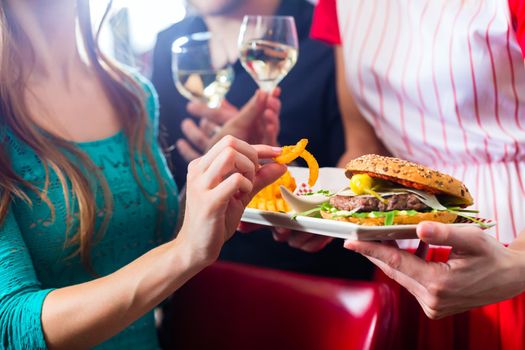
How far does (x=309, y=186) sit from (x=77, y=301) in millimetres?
410

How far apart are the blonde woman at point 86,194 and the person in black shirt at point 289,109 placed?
14.3 inches

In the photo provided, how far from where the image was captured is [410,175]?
2.84 feet

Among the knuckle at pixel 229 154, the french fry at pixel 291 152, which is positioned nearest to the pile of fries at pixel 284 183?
the french fry at pixel 291 152

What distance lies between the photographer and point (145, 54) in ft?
7.77

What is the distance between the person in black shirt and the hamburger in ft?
2.76

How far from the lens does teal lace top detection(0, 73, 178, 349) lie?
976 mm

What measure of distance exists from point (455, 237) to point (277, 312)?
500 millimetres

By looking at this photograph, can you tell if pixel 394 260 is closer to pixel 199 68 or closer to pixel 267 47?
pixel 267 47

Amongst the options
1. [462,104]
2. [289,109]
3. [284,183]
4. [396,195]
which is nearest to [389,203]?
[396,195]

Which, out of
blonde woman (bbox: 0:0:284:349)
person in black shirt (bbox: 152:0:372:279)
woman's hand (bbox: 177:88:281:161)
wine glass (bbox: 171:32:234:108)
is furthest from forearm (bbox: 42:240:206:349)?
person in black shirt (bbox: 152:0:372:279)

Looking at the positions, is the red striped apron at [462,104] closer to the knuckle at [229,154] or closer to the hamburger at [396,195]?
the hamburger at [396,195]

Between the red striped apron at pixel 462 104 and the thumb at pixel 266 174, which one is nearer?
the thumb at pixel 266 174

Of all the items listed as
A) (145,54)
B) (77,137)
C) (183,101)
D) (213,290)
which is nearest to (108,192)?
(77,137)

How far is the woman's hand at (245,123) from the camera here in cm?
136
